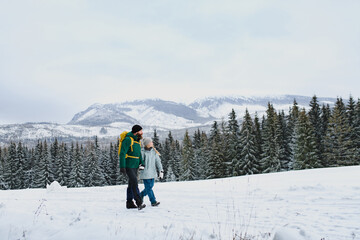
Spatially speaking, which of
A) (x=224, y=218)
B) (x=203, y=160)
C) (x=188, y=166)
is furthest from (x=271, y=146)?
(x=224, y=218)

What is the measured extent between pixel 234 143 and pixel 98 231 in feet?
117

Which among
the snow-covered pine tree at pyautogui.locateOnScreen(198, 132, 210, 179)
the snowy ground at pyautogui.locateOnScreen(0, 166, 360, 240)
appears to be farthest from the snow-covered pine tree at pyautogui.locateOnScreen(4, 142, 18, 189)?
the snowy ground at pyautogui.locateOnScreen(0, 166, 360, 240)

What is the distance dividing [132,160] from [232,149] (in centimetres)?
3334

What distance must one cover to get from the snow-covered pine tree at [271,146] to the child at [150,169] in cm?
3188

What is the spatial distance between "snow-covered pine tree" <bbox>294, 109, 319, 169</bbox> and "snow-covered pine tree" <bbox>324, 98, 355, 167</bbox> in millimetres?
2018

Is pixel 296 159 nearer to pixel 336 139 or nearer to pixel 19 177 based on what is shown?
pixel 336 139

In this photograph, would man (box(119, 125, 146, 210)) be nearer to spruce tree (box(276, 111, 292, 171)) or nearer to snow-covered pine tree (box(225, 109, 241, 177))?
snow-covered pine tree (box(225, 109, 241, 177))

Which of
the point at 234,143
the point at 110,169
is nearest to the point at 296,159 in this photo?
the point at 234,143

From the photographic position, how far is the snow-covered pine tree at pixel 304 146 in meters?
34.3

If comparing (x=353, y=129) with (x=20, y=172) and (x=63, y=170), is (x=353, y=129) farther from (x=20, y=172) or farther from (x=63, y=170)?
Result: (x=20, y=172)

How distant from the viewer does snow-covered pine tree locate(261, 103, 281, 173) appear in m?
37.5

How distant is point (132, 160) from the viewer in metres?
7.22

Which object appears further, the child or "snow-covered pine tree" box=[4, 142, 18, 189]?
"snow-covered pine tree" box=[4, 142, 18, 189]

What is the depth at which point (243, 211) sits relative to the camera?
20.8 ft
